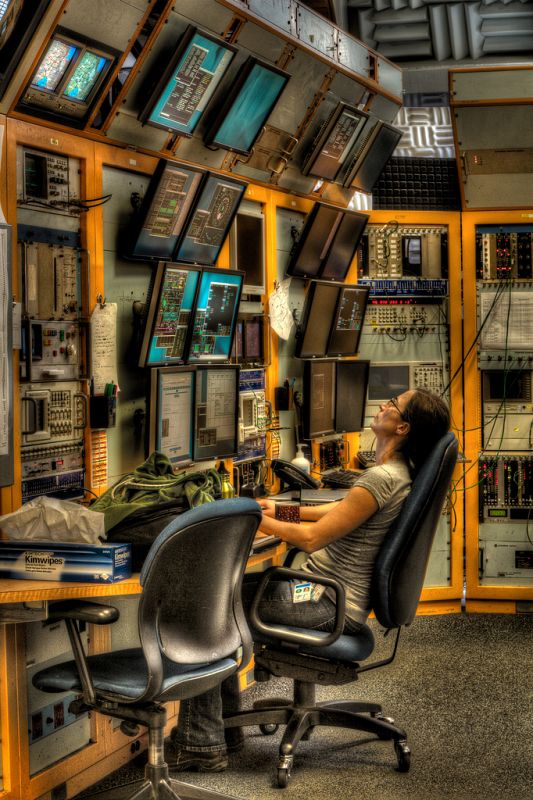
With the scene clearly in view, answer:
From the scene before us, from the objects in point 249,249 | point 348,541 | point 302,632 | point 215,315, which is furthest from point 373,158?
point 302,632

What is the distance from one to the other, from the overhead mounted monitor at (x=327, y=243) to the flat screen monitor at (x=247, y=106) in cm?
70

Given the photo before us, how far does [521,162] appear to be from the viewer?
539 cm

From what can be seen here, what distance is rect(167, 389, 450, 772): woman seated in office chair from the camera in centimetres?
326

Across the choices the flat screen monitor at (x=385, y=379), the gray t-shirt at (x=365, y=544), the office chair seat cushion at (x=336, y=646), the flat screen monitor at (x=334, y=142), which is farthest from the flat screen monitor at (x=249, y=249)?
the office chair seat cushion at (x=336, y=646)

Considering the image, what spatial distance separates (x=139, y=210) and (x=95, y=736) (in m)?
1.88

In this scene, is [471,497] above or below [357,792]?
above

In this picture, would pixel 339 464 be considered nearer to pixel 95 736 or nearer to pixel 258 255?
pixel 258 255

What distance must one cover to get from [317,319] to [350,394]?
0.51 m

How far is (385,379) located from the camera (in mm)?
5551

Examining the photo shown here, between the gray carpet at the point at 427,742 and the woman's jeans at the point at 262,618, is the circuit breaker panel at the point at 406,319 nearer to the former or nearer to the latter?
the gray carpet at the point at 427,742

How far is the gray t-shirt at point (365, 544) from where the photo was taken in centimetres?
329

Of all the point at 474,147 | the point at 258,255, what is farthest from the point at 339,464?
the point at 474,147

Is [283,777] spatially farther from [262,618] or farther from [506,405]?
[506,405]

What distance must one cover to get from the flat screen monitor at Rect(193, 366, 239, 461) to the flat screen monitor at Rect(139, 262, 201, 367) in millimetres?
169
